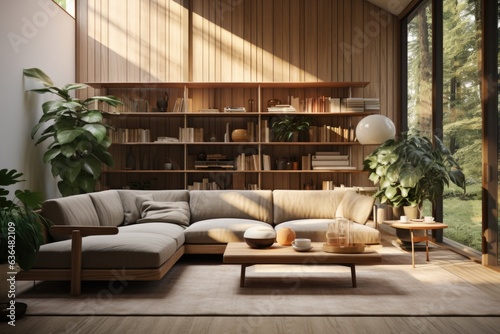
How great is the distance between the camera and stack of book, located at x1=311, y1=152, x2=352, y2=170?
25.6 ft

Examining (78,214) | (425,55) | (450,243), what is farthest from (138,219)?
(425,55)

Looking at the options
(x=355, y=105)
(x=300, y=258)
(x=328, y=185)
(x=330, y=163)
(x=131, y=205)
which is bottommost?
(x=300, y=258)

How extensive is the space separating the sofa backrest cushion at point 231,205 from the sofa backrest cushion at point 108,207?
34.8 inches

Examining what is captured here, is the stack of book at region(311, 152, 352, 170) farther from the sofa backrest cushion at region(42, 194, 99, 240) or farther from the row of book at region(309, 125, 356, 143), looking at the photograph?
the sofa backrest cushion at region(42, 194, 99, 240)

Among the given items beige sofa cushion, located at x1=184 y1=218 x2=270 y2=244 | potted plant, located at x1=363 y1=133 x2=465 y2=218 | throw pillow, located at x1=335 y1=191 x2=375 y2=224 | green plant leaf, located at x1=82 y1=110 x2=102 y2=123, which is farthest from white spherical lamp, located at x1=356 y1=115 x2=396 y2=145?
green plant leaf, located at x1=82 y1=110 x2=102 y2=123

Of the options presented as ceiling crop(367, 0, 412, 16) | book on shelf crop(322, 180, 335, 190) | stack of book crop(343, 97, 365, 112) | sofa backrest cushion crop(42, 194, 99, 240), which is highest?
ceiling crop(367, 0, 412, 16)

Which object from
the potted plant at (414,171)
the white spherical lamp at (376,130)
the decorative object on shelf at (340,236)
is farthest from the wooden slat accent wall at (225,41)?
the decorative object on shelf at (340,236)

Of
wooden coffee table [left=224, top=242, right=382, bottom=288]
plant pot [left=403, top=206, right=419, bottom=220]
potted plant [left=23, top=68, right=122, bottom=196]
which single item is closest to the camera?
wooden coffee table [left=224, top=242, right=382, bottom=288]

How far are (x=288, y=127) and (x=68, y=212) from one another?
4.03 metres

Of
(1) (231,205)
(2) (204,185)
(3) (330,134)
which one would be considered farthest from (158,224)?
(3) (330,134)

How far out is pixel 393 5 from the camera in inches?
313

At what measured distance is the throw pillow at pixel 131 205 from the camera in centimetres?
579

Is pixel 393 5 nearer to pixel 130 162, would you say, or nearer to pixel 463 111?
pixel 463 111

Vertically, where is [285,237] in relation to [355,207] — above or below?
below
